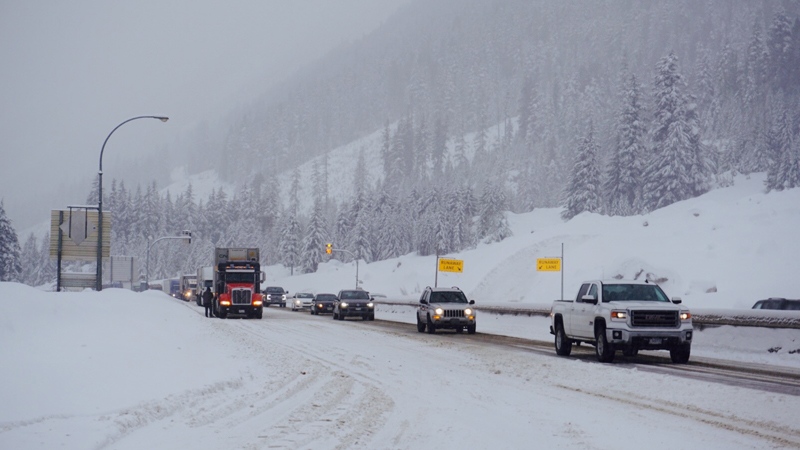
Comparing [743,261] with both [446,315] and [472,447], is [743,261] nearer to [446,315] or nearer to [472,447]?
[446,315]

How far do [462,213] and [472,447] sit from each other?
121m

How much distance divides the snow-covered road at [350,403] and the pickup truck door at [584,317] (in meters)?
1.25

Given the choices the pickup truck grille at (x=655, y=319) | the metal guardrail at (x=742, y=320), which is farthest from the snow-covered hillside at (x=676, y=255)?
the pickup truck grille at (x=655, y=319)

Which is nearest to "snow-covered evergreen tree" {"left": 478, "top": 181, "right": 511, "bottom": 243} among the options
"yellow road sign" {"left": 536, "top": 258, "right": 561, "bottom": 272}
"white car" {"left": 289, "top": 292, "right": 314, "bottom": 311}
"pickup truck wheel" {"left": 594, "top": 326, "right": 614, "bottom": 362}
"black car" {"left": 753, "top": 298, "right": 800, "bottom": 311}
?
"white car" {"left": 289, "top": 292, "right": 314, "bottom": 311}

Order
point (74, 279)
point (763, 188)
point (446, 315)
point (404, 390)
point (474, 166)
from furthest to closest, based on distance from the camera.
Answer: point (474, 166)
point (763, 188)
point (74, 279)
point (446, 315)
point (404, 390)

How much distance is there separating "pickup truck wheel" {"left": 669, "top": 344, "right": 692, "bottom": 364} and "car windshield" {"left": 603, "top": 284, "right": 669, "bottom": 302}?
59.0 inches

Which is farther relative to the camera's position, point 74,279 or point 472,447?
point 74,279

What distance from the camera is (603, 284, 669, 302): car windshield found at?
19703 mm

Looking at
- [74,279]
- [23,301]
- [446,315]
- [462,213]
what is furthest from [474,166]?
[23,301]

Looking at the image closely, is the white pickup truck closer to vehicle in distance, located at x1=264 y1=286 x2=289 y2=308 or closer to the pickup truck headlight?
the pickup truck headlight

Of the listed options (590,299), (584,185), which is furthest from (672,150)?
(590,299)

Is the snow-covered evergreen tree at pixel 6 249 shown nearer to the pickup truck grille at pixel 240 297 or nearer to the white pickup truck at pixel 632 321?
the pickup truck grille at pixel 240 297

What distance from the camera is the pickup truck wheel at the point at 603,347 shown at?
61.2ft

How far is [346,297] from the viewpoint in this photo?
4456 cm
